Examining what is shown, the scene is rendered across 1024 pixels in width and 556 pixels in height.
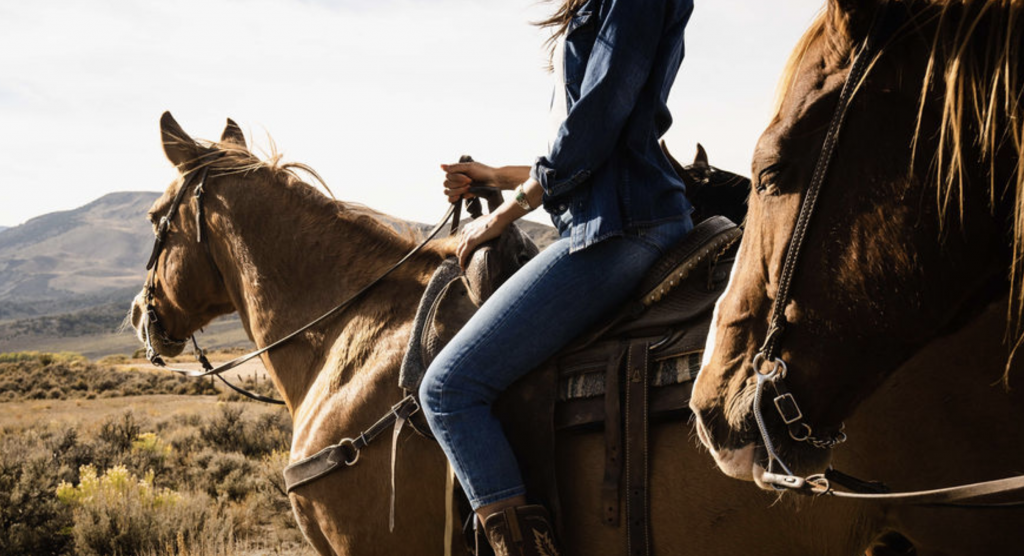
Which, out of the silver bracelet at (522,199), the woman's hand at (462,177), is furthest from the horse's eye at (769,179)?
the woman's hand at (462,177)

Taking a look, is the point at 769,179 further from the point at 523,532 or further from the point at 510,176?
the point at 510,176

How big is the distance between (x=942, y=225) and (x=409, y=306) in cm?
218

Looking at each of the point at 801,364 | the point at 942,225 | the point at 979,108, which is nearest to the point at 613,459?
the point at 801,364

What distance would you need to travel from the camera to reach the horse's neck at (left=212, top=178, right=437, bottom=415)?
332cm

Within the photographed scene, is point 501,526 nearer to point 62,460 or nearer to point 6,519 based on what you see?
point 6,519

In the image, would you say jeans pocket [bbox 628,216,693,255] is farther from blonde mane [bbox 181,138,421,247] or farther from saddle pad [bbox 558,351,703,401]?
blonde mane [bbox 181,138,421,247]

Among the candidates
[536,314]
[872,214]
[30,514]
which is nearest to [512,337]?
[536,314]

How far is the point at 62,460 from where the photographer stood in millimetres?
8938

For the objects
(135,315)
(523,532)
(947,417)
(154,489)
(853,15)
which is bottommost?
(154,489)

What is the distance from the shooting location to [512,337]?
2.39m

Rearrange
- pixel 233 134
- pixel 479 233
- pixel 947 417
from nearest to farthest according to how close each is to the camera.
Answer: pixel 947 417 < pixel 479 233 < pixel 233 134

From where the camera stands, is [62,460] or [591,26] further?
[62,460]

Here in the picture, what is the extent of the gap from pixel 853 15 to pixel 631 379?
4.13 ft

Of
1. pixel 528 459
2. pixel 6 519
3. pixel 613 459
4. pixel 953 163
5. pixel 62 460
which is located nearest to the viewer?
pixel 953 163
